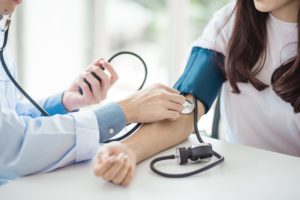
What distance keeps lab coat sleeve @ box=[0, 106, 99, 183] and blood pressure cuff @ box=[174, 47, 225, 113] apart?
0.40 meters

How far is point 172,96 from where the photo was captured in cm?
108

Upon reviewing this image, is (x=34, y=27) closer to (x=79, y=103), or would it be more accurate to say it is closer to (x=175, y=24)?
(x=175, y=24)

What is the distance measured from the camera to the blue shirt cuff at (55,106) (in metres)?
1.25

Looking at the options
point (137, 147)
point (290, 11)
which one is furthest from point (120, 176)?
point (290, 11)

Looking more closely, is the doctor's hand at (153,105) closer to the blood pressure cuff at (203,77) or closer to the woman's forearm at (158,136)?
the woman's forearm at (158,136)

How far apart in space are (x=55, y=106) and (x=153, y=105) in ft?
1.21

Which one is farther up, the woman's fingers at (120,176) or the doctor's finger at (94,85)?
the doctor's finger at (94,85)

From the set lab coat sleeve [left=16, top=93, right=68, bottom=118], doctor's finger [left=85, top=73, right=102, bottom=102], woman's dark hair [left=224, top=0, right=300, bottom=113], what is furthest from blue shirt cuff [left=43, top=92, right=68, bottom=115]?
woman's dark hair [left=224, top=0, right=300, bottom=113]

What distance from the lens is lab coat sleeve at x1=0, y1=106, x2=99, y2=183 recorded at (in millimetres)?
852

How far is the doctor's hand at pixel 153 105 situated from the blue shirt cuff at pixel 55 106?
0.30 metres

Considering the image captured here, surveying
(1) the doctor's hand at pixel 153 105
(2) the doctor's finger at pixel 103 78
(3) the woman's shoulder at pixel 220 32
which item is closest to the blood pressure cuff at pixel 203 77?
(3) the woman's shoulder at pixel 220 32

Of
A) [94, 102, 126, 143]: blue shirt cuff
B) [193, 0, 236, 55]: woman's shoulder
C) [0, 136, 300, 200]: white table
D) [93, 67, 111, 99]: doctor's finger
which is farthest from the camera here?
[193, 0, 236, 55]: woman's shoulder

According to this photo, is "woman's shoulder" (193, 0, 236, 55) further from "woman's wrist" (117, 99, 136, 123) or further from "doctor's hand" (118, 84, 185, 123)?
"woman's wrist" (117, 99, 136, 123)

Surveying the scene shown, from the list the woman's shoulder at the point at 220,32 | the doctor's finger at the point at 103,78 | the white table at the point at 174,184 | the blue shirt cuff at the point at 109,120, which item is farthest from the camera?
the woman's shoulder at the point at 220,32
